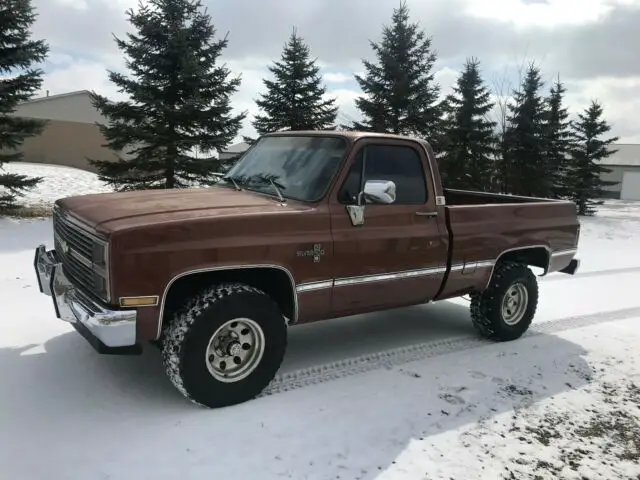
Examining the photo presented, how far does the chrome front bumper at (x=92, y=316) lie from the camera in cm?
349

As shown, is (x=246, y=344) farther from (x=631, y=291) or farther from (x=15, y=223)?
(x=15, y=223)

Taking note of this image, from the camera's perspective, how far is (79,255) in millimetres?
4047

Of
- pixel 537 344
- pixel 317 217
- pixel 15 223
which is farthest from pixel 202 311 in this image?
pixel 15 223

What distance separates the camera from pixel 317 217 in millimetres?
4289

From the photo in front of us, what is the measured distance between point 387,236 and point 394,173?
2.15ft

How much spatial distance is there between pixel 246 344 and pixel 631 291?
7.21 m

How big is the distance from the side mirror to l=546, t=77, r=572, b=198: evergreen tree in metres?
25.8

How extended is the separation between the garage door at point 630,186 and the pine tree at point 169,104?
4907 cm

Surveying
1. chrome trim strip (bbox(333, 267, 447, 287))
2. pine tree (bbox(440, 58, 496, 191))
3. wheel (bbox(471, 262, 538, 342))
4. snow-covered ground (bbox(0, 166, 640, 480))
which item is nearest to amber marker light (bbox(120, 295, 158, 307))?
snow-covered ground (bbox(0, 166, 640, 480))

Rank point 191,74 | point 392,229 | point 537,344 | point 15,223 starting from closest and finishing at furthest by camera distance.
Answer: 1. point 392,229
2. point 537,344
3. point 15,223
4. point 191,74

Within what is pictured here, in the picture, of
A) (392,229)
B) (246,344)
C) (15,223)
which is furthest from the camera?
(15,223)

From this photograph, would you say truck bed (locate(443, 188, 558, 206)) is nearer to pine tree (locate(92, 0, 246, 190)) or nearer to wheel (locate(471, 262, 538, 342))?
wheel (locate(471, 262, 538, 342))

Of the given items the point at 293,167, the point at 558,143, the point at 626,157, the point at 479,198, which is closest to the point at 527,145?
the point at 558,143

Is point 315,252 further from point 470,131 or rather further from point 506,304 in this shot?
point 470,131
